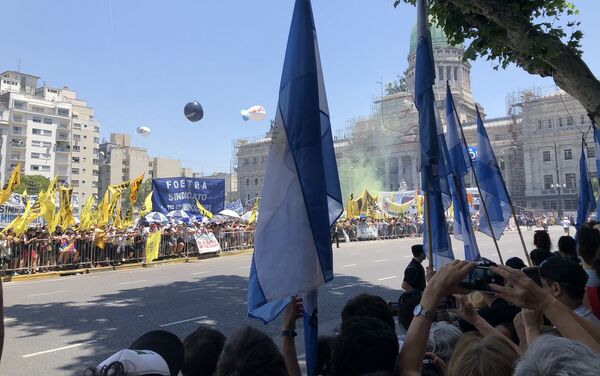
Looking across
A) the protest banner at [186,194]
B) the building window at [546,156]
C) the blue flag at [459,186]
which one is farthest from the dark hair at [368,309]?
the building window at [546,156]

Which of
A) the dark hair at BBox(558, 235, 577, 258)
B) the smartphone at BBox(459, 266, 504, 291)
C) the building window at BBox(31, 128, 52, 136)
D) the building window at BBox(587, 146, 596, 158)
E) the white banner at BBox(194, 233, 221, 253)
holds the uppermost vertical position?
the building window at BBox(31, 128, 52, 136)

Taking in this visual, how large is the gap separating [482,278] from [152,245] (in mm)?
16629

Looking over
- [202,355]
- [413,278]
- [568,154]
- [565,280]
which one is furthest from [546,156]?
[202,355]

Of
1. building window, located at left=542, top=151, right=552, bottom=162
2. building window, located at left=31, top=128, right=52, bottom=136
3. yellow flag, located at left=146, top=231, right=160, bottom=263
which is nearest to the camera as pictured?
yellow flag, located at left=146, top=231, right=160, bottom=263

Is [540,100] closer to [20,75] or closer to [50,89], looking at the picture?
[50,89]

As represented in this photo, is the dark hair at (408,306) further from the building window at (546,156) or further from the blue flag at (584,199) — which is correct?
the building window at (546,156)

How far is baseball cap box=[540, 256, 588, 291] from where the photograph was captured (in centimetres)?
246

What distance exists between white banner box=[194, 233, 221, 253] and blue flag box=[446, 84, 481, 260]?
14.7 m

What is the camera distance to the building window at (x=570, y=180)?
66.8 metres

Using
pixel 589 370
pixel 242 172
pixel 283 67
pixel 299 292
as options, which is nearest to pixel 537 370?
pixel 589 370

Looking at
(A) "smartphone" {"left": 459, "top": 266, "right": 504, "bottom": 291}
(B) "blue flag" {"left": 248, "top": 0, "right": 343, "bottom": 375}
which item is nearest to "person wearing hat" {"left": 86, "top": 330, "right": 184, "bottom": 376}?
(B) "blue flag" {"left": 248, "top": 0, "right": 343, "bottom": 375}

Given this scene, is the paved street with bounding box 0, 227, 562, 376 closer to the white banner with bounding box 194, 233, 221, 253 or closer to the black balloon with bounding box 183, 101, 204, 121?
the white banner with bounding box 194, 233, 221, 253

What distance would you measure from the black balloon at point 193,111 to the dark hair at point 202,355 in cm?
1790

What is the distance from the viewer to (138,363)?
1775 mm
